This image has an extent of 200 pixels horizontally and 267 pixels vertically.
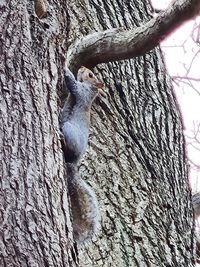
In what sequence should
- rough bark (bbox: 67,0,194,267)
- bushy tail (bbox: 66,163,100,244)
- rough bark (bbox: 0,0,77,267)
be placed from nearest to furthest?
rough bark (bbox: 0,0,77,267) < bushy tail (bbox: 66,163,100,244) < rough bark (bbox: 67,0,194,267)

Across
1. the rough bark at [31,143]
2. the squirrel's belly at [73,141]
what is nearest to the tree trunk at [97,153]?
the rough bark at [31,143]

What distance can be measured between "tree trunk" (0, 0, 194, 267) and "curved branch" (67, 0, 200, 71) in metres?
0.20

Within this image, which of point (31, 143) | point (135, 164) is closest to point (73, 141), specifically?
point (31, 143)

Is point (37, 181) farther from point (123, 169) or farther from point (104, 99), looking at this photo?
point (104, 99)

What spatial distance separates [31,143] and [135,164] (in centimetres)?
79

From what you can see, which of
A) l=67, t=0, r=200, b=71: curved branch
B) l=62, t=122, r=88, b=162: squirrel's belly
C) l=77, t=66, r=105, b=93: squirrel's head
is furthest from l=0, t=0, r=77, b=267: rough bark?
l=77, t=66, r=105, b=93: squirrel's head

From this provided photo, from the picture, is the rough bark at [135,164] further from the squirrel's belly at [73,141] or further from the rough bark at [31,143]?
the rough bark at [31,143]

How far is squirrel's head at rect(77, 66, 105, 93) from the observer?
6.26 feet

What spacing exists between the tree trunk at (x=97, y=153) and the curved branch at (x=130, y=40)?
0.20m

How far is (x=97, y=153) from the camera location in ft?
6.48

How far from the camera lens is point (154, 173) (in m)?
2.04

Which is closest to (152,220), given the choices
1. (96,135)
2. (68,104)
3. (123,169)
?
(123,169)

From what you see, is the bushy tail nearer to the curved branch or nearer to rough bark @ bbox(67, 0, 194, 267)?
rough bark @ bbox(67, 0, 194, 267)

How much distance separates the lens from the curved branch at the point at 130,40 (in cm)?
154
